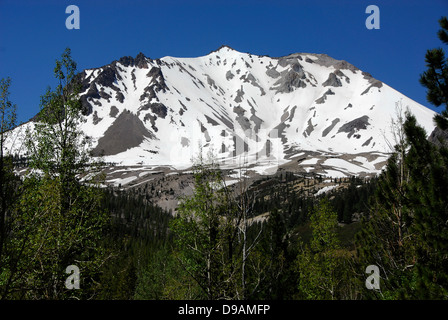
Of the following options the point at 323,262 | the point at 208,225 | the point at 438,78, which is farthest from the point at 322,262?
the point at 438,78

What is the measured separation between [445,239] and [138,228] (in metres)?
179

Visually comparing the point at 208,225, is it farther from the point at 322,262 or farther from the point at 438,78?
the point at 322,262

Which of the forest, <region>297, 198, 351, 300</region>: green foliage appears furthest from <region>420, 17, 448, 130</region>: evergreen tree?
<region>297, 198, 351, 300</region>: green foliage

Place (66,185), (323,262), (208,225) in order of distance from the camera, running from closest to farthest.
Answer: (66,185)
(208,225)
(323,262)

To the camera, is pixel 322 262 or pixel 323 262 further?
pixel 322 262

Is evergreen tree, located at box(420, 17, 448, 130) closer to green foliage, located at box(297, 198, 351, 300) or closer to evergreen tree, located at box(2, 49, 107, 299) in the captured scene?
evergreen tree, located at box(2, 49, 107, 299)

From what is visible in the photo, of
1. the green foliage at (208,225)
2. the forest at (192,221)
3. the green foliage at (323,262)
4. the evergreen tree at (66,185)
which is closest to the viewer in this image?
the forest at (192,221)

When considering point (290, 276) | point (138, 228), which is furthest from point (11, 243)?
point (138, 228)

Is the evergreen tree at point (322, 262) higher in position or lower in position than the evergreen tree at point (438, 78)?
lower

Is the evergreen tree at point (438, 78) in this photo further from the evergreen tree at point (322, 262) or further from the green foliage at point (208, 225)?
the evergreen tree at point (322, 262)

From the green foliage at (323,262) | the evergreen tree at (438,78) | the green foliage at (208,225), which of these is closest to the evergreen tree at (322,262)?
the green foliage at (323,262)
